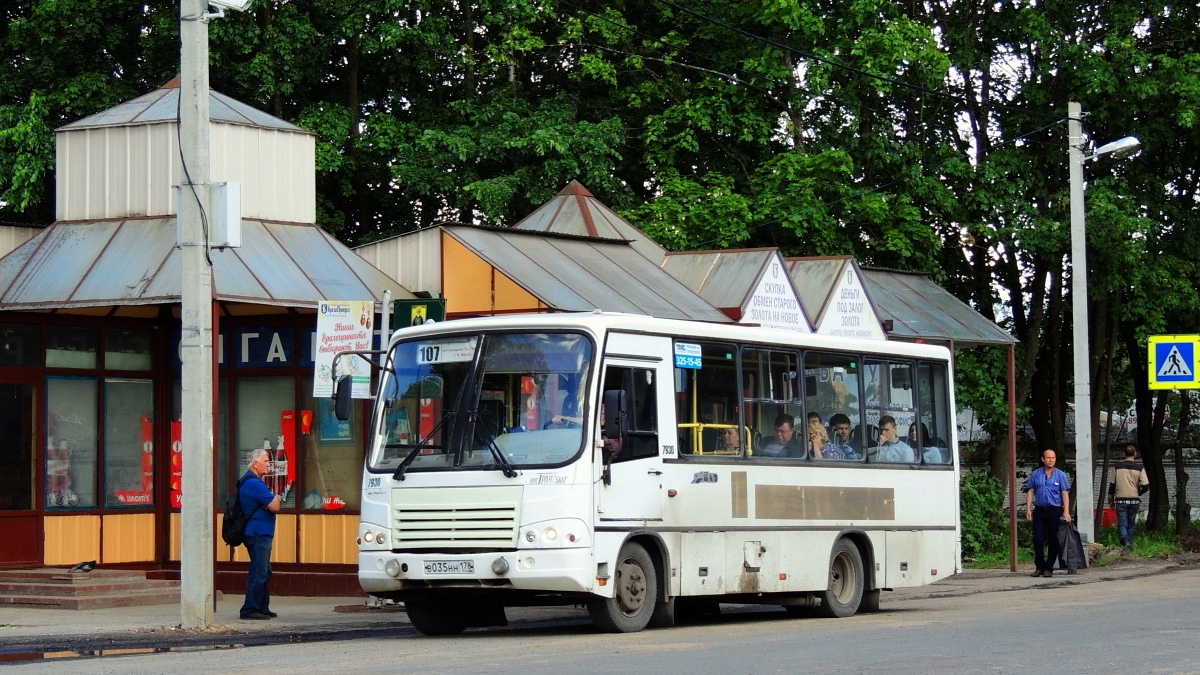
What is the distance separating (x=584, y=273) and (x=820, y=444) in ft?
18.3

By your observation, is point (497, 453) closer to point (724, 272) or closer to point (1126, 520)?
point (724, 272)

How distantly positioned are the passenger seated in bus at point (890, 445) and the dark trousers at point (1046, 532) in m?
6.72

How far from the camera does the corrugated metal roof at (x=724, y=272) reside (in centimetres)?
2495

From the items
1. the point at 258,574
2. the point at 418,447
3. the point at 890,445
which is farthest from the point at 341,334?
the point at 890,445

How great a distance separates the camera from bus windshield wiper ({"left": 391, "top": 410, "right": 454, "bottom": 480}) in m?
15.7

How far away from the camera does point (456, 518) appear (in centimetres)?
1534

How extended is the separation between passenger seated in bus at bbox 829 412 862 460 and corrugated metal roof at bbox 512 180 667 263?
875 centimetres

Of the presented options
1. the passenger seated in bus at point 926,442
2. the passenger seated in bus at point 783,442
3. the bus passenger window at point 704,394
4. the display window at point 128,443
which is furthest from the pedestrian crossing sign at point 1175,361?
the display window at point 128,443

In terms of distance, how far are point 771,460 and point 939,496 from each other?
341cm

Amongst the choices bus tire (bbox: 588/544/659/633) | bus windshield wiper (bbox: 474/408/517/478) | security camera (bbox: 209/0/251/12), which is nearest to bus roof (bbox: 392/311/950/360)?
bus windshield wiper (bbox: 474/408/517/478)

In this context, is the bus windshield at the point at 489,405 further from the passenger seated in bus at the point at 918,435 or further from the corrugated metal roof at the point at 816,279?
the corrugated metal roof at the point at 816,279

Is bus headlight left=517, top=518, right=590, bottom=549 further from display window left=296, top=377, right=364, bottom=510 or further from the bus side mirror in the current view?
display window left=296, top=377, right=364, bottom=510

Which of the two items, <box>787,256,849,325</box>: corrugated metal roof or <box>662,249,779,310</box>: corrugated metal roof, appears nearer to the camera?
<box>662,249,779,310</box>: corrugated metal roof

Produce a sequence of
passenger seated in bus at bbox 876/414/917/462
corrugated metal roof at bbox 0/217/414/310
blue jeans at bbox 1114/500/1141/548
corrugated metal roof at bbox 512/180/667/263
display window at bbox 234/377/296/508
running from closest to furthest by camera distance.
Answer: passenger seated in bus at bbox 876/414/917/462, corrugated metal roof at bbox 0/217/414/310, display window at bbox 234/377/296/508, corrugated metal roof at bbox 512/180/667/263, blue jeans at bbox 1114/500/1141/548
